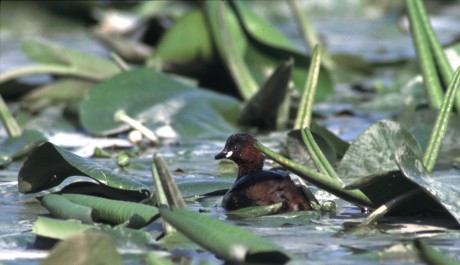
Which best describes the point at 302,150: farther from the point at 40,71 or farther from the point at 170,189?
the point at 40,71

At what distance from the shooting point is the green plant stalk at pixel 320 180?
128 inches

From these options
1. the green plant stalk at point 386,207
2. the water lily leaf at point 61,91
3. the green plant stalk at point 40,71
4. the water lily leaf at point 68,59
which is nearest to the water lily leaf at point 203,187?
the green plant stalk at point 386,207

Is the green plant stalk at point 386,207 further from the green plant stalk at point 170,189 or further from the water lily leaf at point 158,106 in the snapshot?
the water lily leaf at point 158,106

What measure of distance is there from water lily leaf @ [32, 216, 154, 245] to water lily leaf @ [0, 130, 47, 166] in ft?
6.11

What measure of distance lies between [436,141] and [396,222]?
0.37 meters

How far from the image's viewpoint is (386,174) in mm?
3281

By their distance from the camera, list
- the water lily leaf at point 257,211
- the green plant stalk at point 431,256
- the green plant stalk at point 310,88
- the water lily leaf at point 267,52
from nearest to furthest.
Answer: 1. the green plant stalk at point 431,256
2. the water lily leaf at point 257,211
3. the green plant stalk at point 310,88
4. the water lily leaf at point 267,52

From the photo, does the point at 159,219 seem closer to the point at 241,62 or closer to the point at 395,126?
the point at 395,126

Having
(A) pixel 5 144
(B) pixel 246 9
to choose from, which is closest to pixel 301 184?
(A) pixel 5 144

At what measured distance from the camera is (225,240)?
2719 mm

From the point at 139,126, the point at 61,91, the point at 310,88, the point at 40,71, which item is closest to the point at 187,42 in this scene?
the point at 61,91

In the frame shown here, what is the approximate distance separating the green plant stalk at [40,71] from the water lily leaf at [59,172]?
228cm

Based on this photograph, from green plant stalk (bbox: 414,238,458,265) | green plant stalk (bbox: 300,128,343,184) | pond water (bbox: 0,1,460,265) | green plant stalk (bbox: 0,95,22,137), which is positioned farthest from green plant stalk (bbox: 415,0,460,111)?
green plant stalk (bbox: 414,238,458,265)

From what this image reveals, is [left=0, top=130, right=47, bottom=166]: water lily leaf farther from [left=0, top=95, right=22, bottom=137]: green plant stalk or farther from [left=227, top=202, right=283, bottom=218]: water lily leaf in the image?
[left=227, top=202, right=283, bottom=218]: water lily leaf
